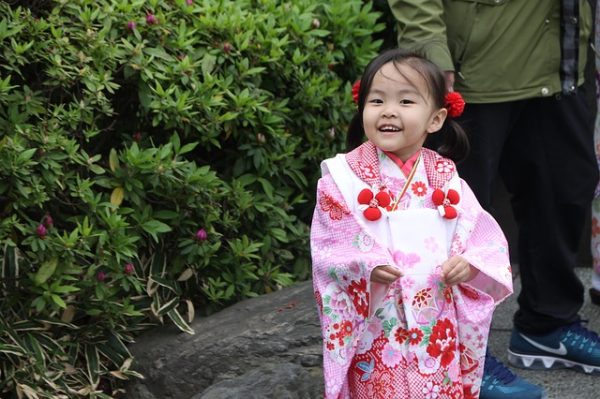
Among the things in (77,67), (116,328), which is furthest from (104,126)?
(116,328)

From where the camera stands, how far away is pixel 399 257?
321 cm

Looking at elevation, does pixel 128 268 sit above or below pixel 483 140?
below

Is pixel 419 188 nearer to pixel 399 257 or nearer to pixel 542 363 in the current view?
pixel 399 257

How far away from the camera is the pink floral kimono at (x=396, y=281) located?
3215 mm

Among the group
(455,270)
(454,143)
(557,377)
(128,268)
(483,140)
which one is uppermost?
(454,143)

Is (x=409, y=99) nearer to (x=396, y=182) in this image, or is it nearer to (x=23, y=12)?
(x=396, y=182)

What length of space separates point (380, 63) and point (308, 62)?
1.77 m

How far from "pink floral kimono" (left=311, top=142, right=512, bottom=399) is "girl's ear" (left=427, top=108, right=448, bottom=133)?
0.11 metres

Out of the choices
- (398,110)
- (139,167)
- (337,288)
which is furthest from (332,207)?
(139,167)

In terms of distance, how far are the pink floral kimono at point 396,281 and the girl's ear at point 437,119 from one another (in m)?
0.11

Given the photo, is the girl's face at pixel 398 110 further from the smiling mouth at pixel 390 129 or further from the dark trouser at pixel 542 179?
the dark trouser at pixel 542 179

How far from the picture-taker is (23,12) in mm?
4184

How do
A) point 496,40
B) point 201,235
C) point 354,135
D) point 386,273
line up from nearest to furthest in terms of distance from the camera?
1. point 386,273
2. point 354,135
3. point 496,40
4. point 201,235

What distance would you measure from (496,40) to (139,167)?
4.54 feet
